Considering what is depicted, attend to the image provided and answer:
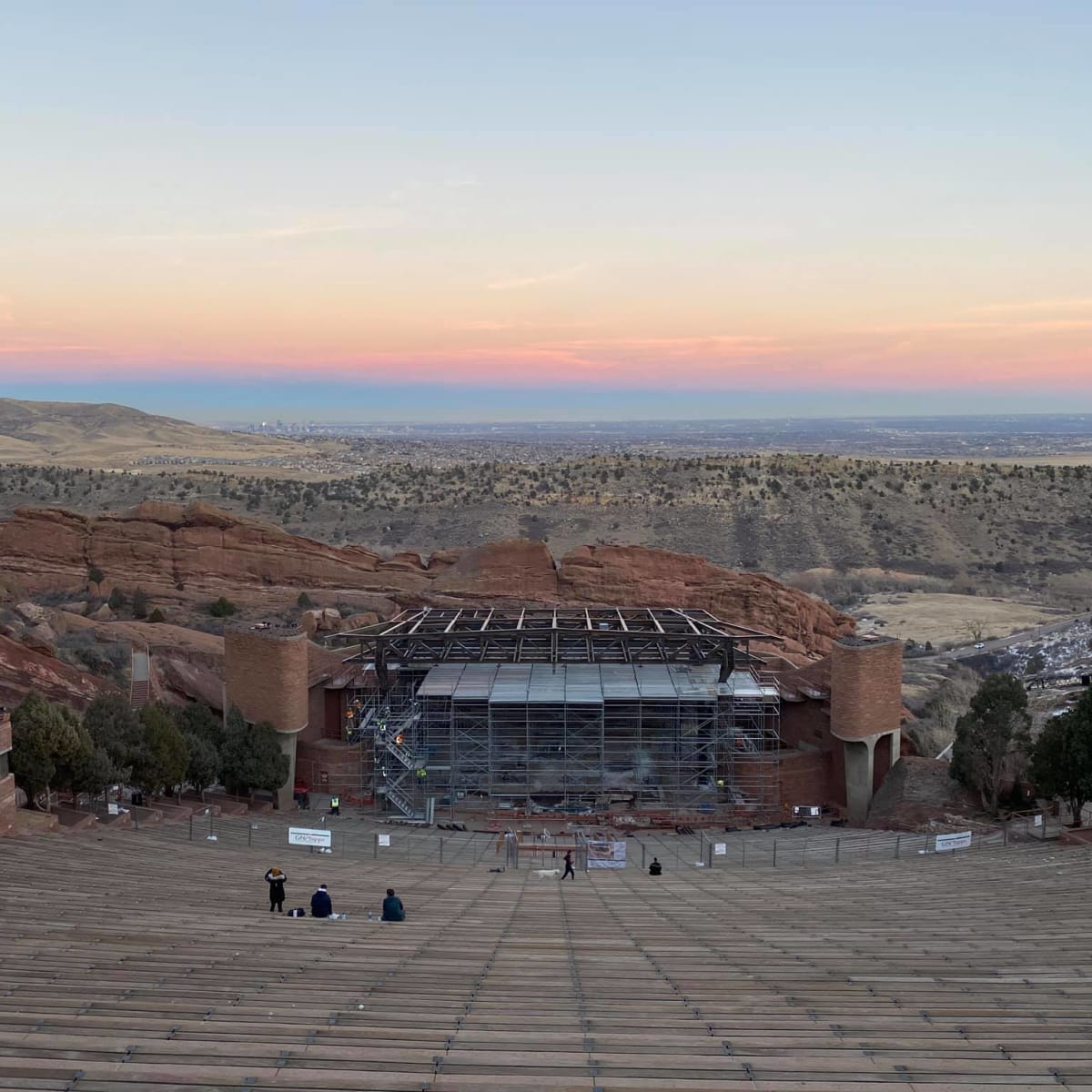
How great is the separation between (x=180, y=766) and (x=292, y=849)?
507 cm

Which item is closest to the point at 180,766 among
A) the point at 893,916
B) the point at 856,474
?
the point at 893,916

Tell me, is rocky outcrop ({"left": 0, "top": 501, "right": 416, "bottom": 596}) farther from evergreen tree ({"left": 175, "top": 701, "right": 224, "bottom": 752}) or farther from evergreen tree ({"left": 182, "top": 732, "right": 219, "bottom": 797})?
evergreen tree ({"left": 182, "top": 732, "right": 219, "bottom": 797})

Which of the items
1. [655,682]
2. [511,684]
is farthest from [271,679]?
[655,682]

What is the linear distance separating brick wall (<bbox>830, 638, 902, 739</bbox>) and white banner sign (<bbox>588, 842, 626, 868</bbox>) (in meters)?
10.6

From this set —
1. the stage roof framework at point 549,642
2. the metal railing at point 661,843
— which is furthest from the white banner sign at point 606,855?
the stage roof framework at point 549,642

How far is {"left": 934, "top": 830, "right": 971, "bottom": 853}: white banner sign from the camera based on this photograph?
24891 millimetres

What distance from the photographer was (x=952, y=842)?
82.0 ft

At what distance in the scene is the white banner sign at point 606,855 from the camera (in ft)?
88.3

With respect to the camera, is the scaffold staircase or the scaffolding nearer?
the scaffolding

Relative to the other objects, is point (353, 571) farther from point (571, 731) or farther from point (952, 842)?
point (952, 842)

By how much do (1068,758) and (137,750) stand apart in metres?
24.2

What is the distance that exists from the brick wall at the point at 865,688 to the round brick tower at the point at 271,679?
17.7 m

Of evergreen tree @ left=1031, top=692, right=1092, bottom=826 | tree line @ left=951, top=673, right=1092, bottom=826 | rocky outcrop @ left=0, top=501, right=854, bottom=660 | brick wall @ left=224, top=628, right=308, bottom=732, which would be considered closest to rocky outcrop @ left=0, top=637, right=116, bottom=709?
brick wall @ left=224, top=628, right=308, bottom=732

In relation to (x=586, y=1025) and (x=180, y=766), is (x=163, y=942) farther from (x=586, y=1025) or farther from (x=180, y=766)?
(x=180, y=766)
